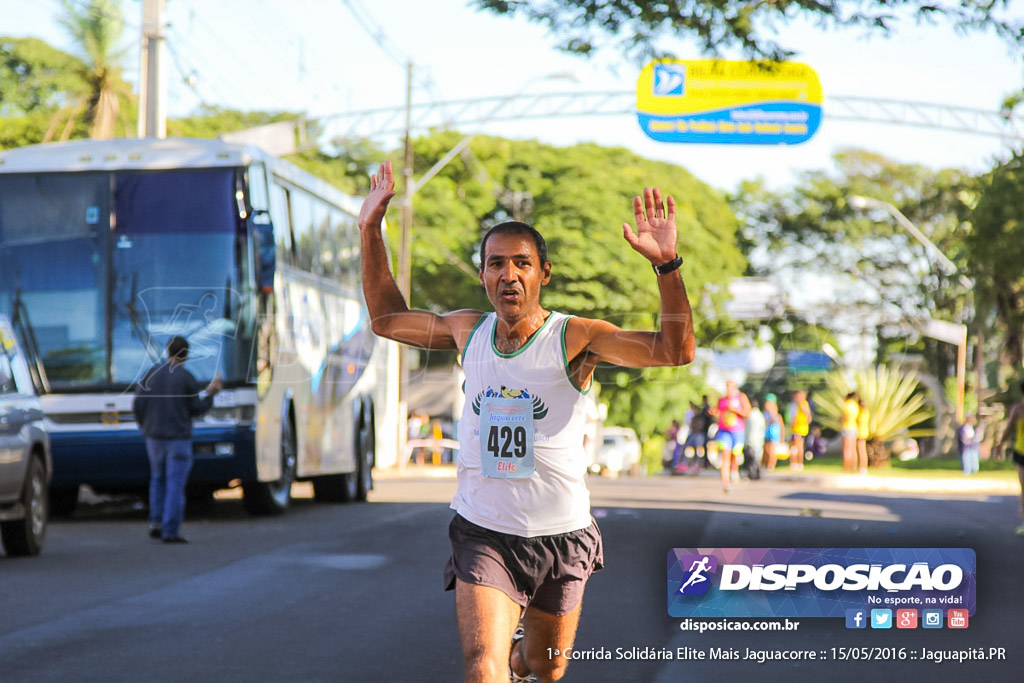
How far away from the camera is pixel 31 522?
11.5m

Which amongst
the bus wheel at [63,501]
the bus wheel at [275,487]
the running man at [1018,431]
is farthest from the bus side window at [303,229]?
the running man at [1018,431]

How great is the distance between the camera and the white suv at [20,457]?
10.9 m

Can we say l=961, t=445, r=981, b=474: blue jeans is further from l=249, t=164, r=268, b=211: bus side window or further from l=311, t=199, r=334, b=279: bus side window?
l=249, t=164, r=268, b=211: bus side window

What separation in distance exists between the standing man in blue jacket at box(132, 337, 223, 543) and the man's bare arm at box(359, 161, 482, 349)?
25.3ft

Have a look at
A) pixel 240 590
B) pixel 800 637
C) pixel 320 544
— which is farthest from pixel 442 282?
pixel 800 637

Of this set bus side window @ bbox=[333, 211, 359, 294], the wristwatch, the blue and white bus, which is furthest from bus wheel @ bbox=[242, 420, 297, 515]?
the wristwatch

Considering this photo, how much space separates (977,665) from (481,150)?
21.9 metres

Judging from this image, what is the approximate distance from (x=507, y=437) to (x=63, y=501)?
1279 cm

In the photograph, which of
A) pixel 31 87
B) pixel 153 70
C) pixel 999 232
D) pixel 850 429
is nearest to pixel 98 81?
pixel 31 87

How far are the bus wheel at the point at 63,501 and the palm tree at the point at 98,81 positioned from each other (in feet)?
53.6

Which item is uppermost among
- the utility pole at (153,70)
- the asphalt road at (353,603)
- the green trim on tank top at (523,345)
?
the utility pole at (153,70)

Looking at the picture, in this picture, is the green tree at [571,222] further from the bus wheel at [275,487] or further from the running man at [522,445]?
the running man at [522,445]

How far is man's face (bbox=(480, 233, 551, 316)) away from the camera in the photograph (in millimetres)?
4613

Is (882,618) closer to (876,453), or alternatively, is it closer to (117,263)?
(117,263)
